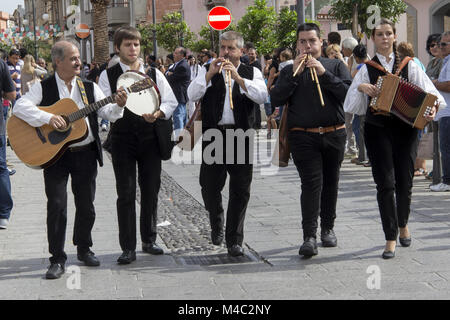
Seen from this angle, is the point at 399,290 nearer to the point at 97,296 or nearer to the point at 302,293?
the point at 302,293

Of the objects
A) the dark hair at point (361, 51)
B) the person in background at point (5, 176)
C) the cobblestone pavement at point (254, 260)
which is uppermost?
the dark hair at point (361, 51)

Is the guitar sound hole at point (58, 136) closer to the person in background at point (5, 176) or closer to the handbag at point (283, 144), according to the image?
the handbag at point (283, 144)

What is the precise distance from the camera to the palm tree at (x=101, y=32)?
29094 millimetres

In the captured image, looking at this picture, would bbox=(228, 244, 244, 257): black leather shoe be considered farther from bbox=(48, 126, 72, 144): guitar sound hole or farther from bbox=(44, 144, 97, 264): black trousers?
bbox=(48, 126, 72, 144): guitar sound hole

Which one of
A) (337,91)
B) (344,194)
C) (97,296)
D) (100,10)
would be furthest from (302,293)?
(100,10)

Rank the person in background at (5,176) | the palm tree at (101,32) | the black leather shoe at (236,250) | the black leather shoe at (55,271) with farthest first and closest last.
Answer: the palm tree at (101,32), the person in background at (5,176), the black leather shoe at (236,250), the black leather shoe at (55,271)

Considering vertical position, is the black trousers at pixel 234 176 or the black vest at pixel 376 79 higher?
the black vest at pixel 376 79

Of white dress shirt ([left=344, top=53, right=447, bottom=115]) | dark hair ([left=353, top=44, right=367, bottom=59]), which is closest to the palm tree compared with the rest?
dark hair ([left=353, top=44, right=367, bottom=59])

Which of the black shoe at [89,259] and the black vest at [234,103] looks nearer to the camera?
the black shoe at [89,259]

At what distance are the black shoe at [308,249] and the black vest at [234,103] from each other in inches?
44.2

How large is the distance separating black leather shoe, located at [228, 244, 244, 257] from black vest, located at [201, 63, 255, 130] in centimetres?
102

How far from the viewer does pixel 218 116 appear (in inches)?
283

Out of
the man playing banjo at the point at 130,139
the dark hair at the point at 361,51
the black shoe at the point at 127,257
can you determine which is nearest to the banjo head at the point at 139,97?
the man playing banjo at the point at 130,139

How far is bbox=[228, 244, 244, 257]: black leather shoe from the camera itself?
A: 717 centimetres
